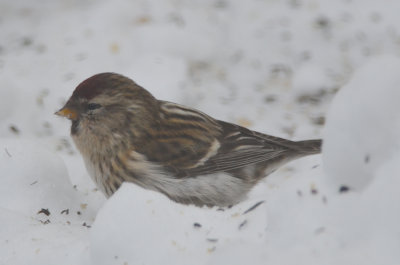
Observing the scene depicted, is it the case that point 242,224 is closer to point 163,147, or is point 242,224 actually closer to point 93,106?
point 163,147

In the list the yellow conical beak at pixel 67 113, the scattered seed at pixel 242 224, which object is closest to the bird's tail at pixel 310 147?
the yellow conical beak at pixel 67 113

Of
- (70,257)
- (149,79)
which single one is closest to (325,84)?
(149,79)

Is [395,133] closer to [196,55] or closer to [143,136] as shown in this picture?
[143,136]

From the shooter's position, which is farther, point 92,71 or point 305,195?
point 92,71

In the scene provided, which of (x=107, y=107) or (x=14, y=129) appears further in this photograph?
(x=14, y=129)

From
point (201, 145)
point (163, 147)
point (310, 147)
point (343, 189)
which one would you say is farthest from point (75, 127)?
point (343, 189)

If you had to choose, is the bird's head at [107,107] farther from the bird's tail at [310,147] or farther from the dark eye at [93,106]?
the bird's tail at [310,147]
